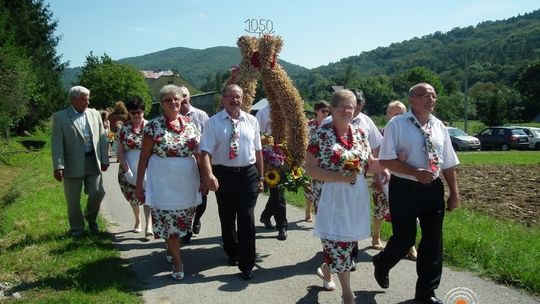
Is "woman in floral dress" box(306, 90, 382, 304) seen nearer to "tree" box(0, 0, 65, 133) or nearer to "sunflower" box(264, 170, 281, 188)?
"sunflower" box(264, 170, 281, 188)

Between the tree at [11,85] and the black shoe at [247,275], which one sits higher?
the tree at [11,85]

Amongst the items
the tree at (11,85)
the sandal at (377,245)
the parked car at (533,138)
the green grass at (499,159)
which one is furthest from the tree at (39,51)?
the parked car at (533,138)

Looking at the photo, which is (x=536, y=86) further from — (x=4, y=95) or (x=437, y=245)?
(x=437, y=245)

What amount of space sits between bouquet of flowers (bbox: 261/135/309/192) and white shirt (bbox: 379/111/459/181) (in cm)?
219

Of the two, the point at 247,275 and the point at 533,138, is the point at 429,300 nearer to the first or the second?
the point at 247,275

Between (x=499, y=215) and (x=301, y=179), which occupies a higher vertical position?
(x=301, y=179)

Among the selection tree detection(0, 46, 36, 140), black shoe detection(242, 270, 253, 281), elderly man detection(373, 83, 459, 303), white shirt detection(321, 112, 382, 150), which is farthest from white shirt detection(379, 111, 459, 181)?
tree detection(0, 46, 36, 140)

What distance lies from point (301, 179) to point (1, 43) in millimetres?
20577

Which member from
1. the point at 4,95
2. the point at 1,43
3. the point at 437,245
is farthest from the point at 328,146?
the point at 1,43

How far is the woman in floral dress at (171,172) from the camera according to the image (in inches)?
214

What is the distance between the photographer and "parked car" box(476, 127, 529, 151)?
3092 centimetres

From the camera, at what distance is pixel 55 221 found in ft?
27.5

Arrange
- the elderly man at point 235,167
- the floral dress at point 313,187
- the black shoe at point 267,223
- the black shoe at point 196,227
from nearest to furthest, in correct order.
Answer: the elderly man at point 235,167, the floral dress at point 313,187, the black shoe at point 196,227, the black shoe at point 267,223

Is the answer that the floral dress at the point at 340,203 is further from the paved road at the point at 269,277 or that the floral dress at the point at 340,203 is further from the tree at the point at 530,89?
the tree at the point at 530,89
